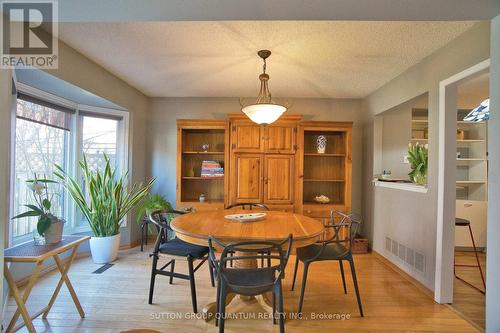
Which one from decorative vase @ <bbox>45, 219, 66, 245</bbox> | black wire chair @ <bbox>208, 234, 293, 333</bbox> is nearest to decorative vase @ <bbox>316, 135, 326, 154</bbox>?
black wire chair @ <bbox>208, 234, 293, 333</bbox>

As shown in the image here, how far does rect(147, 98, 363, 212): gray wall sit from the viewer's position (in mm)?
4133

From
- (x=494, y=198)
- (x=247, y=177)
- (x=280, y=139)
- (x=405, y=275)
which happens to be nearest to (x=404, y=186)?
(x=405, y=275)

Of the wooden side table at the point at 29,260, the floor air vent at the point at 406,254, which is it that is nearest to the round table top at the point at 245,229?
the wooden side table at the point at 29,260

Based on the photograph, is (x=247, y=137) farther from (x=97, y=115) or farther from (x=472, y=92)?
(x=472, y=92)

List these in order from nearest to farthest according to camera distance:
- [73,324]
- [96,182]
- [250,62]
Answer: [73,324]
[250,62]
[96,182]

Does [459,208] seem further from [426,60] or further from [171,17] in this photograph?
[171,17]

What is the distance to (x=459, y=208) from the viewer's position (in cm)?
370

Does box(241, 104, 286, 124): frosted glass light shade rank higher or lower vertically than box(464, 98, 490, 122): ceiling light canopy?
lower

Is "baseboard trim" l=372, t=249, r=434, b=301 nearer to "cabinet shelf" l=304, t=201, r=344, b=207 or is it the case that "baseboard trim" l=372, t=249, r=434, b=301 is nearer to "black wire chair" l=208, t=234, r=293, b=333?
"cabinet shelf" l=304, t=201, r=344, b=207

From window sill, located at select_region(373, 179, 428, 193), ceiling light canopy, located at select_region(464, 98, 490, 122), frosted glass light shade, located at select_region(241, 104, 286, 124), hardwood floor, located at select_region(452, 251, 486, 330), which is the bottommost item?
hardwood floor, located at select_region(452, 251, 486, 330)

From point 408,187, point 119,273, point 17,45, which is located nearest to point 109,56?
point 17,45

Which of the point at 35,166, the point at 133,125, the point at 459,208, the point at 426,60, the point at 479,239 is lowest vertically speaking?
the point at 479,239

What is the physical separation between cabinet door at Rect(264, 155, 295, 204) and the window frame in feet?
6.87

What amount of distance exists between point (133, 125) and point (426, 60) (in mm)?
3865
